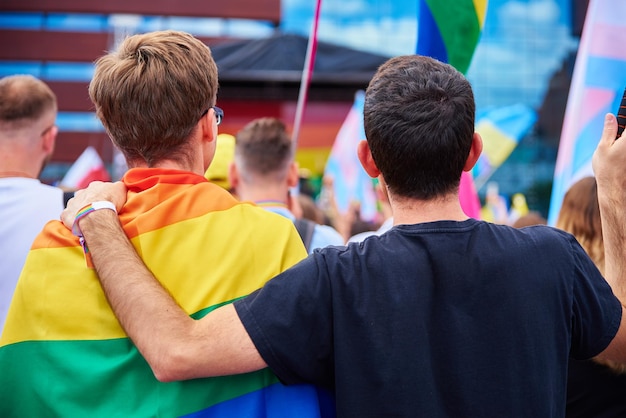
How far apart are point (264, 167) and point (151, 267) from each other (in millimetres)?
2037

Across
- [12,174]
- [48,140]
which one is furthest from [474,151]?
[48,140]

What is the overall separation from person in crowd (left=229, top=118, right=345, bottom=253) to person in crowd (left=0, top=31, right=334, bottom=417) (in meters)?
1.80

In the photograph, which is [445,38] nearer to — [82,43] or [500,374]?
[500,374]

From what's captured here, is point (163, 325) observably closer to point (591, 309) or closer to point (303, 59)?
point (591, 309)

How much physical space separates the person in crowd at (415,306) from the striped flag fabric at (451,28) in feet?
4.53

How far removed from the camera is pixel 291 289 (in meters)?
1.62

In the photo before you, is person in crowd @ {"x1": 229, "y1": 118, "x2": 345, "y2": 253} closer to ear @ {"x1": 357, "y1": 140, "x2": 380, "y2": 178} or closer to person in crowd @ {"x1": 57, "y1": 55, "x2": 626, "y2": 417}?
ear @ {"x1": 357, "y1": 140, "x2": 380, "y2": 178}

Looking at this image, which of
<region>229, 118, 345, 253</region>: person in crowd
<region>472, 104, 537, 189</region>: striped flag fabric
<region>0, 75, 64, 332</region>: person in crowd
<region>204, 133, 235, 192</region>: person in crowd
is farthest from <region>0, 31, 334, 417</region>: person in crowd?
<region>472, 104, 537, 189</region>: striped flag fabric

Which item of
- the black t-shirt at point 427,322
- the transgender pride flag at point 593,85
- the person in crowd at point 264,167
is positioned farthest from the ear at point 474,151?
the person in crowd at point 264,167

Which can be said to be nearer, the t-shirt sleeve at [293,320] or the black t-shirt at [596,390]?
the t-shirt sleeve at [293,320]

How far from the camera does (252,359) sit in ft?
5.26

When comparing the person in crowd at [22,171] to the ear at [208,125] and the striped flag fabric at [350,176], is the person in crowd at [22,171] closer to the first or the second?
the ear at [208,125]

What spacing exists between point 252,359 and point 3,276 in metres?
1.35

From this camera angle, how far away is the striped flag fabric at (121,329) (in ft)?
5.59
